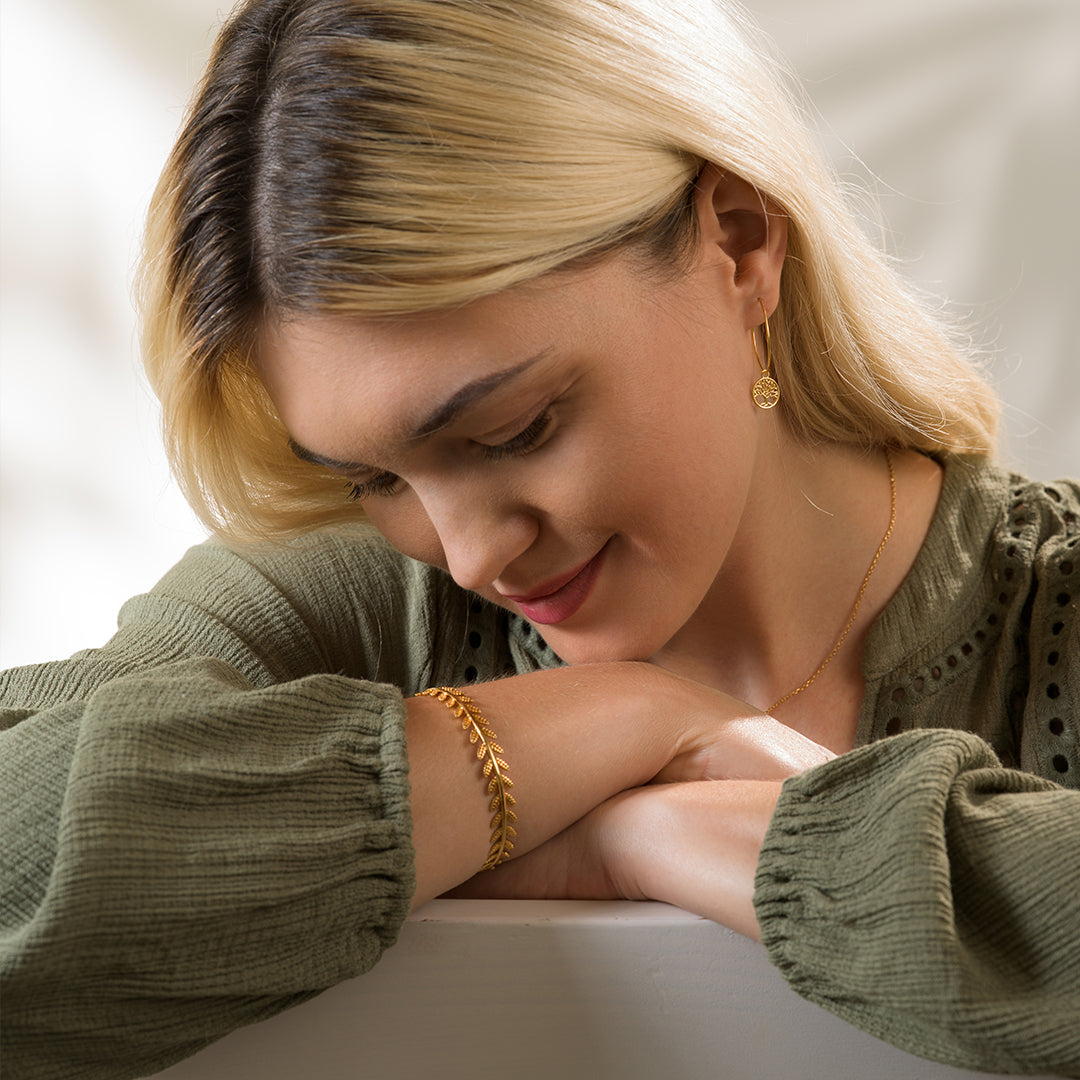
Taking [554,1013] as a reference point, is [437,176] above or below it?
above

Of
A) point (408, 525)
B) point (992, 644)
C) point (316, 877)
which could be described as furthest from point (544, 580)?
point (992, 644)

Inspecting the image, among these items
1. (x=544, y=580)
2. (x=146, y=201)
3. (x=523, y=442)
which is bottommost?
(x=544, y=580)

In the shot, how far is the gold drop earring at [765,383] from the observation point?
3.58ft

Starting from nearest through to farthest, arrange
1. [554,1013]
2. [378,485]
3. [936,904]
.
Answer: [936,904] < [554,1013] < [378,485]

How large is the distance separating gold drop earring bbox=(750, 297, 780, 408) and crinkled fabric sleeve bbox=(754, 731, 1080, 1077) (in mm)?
440

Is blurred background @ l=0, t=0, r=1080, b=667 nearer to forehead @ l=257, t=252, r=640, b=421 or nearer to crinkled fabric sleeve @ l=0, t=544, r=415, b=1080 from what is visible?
forehead @ l=257, t=252, r=640, b=421

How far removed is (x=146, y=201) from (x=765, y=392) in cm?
129

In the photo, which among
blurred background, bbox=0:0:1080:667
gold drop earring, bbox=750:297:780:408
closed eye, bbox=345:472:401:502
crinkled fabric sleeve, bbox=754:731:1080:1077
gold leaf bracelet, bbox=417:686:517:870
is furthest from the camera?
blurred background, bbox=0:0:1080:667

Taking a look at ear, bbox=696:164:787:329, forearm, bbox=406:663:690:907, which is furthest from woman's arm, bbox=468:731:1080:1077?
ear, bbox=696:164:787:329

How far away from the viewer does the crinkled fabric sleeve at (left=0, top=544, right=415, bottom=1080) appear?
26.4 inches

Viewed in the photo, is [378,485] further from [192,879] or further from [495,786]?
[192,879]

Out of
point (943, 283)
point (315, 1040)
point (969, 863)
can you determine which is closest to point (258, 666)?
point (315, 1040)

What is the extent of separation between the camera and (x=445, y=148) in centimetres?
87

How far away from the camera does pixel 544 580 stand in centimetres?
100
